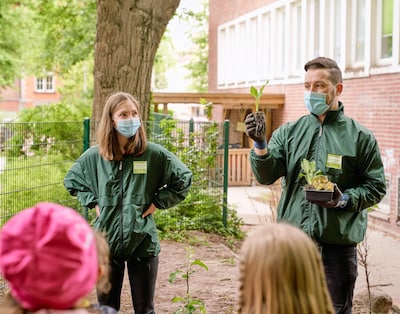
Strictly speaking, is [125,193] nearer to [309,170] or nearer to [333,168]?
[309,170]

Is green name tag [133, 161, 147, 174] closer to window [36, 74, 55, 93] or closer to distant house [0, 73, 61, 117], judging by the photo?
distant house [0, 73, 61, 117]

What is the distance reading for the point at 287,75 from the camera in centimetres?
2061

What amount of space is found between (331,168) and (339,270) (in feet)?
1.94

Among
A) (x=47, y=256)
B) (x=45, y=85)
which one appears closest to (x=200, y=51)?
(x=45, y=85)

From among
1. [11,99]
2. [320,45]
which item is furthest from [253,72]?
[11,99]

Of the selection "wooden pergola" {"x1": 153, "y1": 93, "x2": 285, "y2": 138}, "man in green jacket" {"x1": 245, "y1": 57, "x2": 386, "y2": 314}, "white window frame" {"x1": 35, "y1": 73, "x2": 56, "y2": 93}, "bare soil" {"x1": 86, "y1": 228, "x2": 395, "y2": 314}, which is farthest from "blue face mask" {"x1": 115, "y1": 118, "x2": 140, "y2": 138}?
"white window frame" {"x1": 35, "y1": 73, "x2": 56, "y2": 93}

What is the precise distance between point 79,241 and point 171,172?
280 cm

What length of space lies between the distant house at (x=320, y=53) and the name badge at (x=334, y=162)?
957 cm

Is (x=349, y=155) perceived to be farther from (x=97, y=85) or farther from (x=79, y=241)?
(x=97, y=85)

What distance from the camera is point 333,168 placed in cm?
413

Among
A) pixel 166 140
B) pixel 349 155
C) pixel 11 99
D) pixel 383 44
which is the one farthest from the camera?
pixel 11 99

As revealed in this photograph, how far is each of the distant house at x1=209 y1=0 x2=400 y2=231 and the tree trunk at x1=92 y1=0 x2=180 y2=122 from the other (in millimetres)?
6133

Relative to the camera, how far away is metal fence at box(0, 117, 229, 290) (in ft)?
25.8

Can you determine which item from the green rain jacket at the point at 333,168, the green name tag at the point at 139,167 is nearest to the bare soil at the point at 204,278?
the green name tag at the point at 139,167
